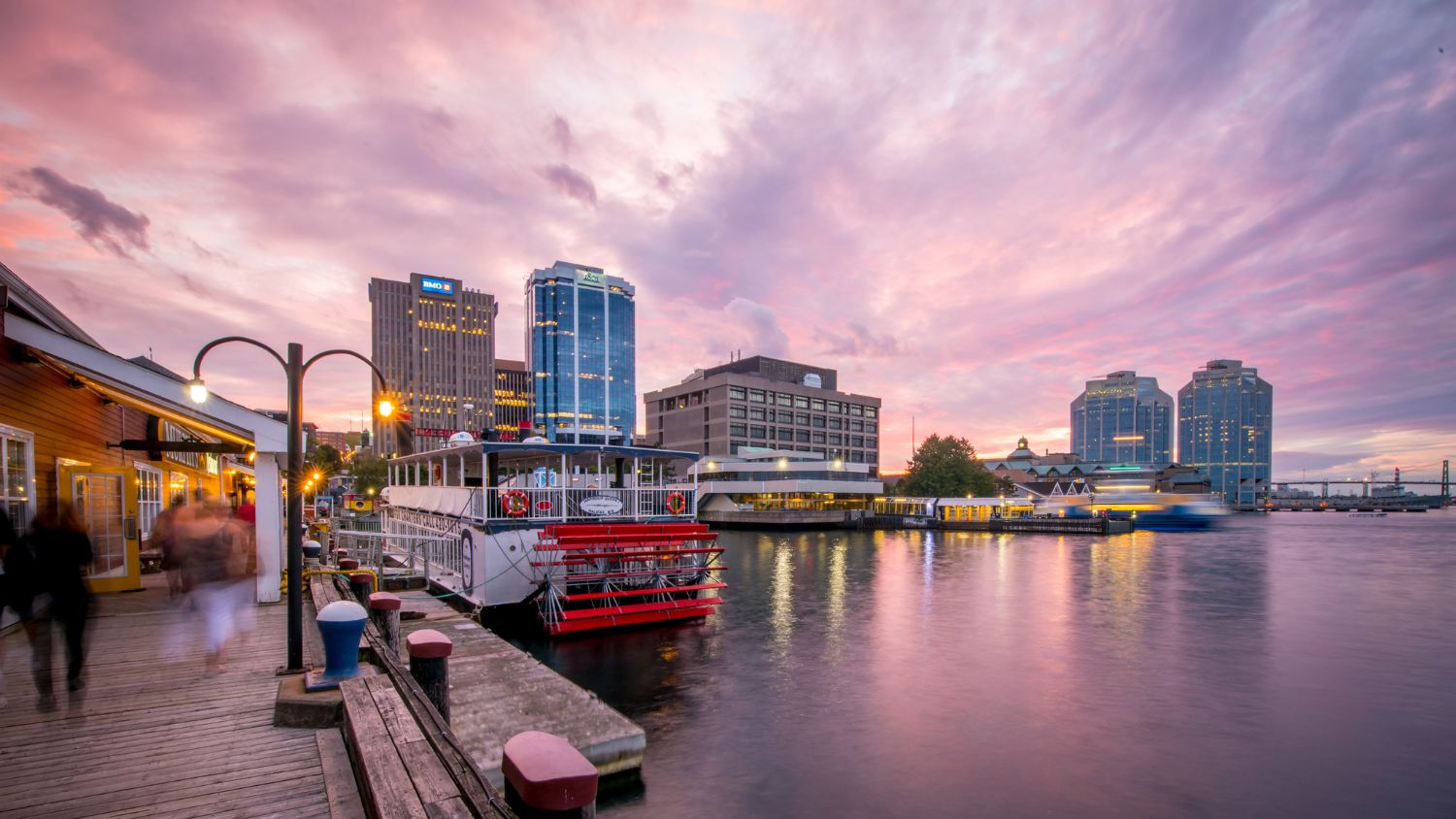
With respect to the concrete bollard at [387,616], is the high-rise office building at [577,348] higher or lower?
higher

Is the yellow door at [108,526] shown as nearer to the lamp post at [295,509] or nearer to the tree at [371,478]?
the lamp post at [295,509]

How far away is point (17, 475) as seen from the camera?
32.5 feet

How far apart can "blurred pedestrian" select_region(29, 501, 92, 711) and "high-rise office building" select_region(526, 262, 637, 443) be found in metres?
164

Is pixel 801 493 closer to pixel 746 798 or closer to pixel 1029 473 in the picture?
pixel 746 798

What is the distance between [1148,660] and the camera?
1759 cm

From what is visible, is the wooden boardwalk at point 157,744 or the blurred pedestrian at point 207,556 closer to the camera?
the wooden boardwalk at point 157,744

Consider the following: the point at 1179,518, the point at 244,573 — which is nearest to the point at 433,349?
the point at 1179,518

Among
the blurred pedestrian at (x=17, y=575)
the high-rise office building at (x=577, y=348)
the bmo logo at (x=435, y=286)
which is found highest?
the bmo logo at (x=435, y=286)

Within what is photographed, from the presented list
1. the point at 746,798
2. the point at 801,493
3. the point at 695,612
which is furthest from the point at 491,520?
the point at 801,493

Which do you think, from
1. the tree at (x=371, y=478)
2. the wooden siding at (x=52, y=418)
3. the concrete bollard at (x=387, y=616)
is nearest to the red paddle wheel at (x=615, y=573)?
the concrete bollard at (x=387, y=616)

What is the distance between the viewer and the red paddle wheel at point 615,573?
18.3 metres

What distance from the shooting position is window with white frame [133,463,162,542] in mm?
16545

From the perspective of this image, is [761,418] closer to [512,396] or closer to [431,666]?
[431,666]

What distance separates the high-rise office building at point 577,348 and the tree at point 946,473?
98.1 meters
